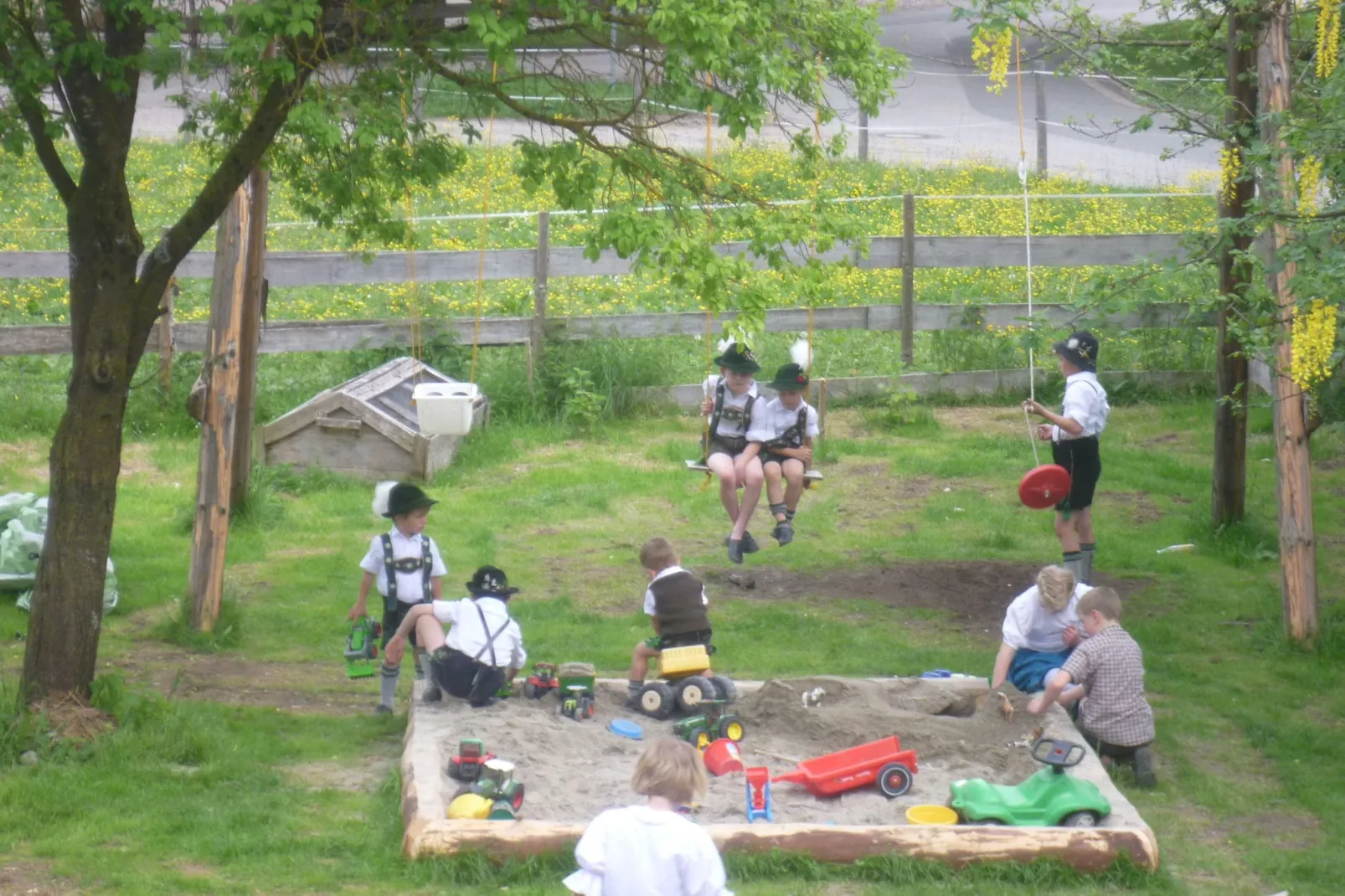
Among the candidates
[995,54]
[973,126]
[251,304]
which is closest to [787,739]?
[995,54]

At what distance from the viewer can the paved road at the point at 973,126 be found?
88.3ft

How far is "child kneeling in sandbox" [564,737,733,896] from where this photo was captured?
4.37 meters

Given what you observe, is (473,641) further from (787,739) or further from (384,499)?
(787,739)

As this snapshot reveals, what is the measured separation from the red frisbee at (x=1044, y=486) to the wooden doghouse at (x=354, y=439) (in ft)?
17.5

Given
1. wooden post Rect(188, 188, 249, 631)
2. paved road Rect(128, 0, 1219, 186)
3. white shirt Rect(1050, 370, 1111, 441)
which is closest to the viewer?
wooden post Rect(188, 188, 249, 631)

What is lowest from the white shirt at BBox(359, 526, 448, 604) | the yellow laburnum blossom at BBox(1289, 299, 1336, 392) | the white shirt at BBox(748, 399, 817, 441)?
the white shirt at BBox(359, 526, 448, 604)

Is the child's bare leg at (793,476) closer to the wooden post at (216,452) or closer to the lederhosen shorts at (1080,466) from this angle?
the lederhosen shorts at (1080,466)

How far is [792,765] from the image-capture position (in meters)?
7.60

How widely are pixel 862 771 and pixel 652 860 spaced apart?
9.49ft

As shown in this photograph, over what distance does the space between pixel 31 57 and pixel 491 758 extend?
146 inches

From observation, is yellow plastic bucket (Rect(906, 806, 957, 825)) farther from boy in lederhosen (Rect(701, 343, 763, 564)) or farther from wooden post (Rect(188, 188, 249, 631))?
wooden post (Rect(188, 188, 249, 631))

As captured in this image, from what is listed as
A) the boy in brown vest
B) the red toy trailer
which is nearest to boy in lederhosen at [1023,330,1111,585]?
the boy in brown vest

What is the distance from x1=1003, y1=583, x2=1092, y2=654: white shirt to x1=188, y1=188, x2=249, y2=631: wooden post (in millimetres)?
4735

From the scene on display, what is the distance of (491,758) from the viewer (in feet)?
23.0
